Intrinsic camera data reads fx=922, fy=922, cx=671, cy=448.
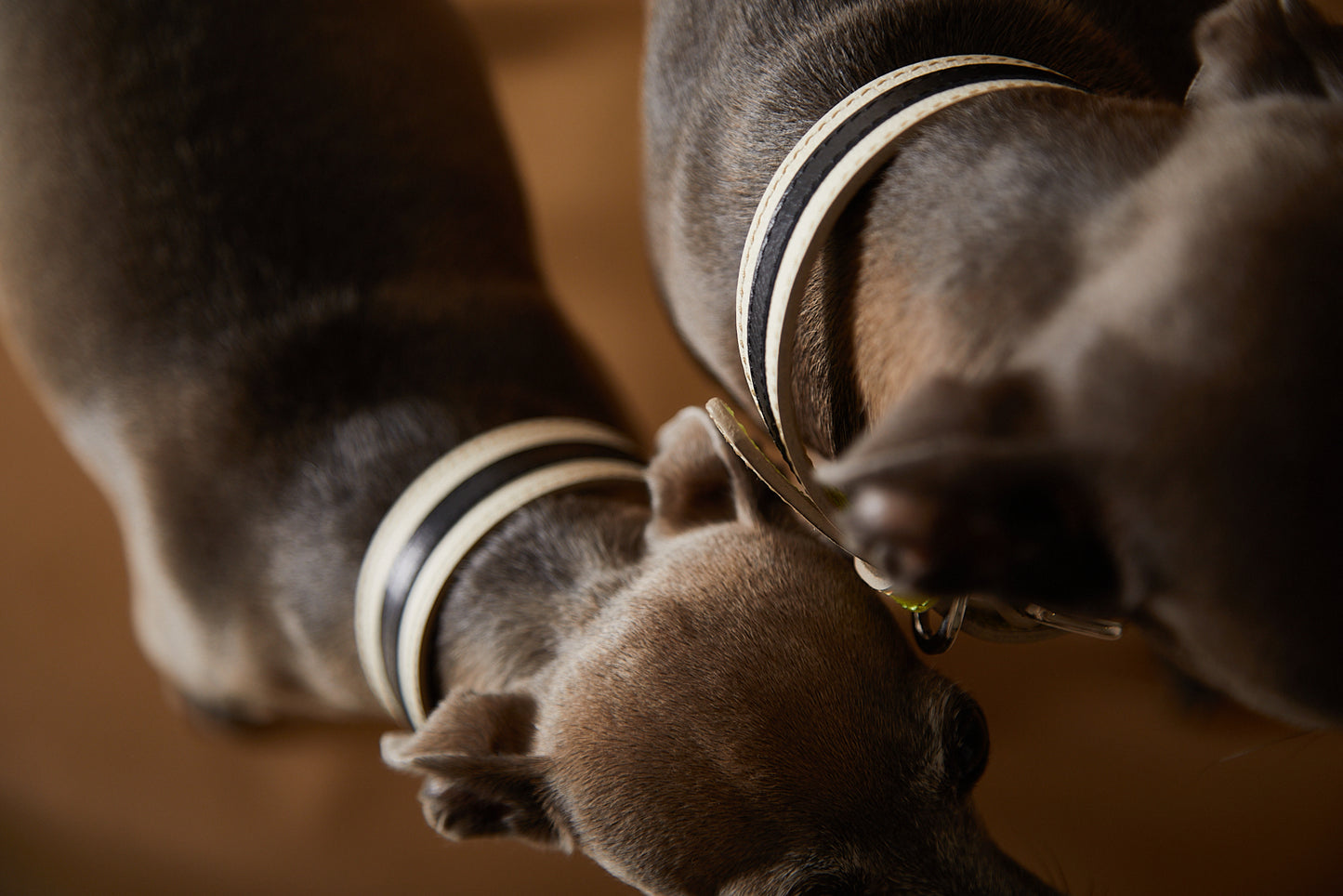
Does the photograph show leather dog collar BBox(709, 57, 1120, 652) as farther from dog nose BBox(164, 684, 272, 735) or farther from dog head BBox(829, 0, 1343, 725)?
dog nose BBox(164, 684, 272, 735)

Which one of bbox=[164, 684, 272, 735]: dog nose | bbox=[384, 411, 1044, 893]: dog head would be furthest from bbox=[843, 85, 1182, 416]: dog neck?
bbox=[164, 684, 272, 735]: dog nose

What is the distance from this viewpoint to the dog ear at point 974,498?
655 mm

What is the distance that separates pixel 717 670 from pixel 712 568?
0.54 ft

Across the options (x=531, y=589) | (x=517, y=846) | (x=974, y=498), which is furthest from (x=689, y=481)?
(x=517, y=846)

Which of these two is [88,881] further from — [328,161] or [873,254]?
[873,254]

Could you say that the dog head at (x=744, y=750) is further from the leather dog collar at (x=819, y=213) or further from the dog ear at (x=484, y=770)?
the leather dog collar at (x=819, y=213)

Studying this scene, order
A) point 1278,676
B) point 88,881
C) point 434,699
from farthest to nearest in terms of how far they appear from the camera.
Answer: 1. point 88,881
2. point 434,699
3. point 1278,676

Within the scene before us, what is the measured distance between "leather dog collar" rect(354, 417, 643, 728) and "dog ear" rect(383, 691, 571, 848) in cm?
14

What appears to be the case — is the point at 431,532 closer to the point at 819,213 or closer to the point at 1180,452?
the point at 819,213

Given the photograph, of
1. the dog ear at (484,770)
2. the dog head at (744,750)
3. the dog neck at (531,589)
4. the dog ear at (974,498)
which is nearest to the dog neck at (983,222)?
the dog ear at (974,498)

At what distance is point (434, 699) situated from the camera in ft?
4.69

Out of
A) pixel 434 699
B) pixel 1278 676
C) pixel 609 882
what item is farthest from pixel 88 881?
pixel 1278 676

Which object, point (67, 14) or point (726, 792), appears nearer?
point (726, 792)

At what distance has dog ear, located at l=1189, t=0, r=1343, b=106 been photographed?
0.87 meters
